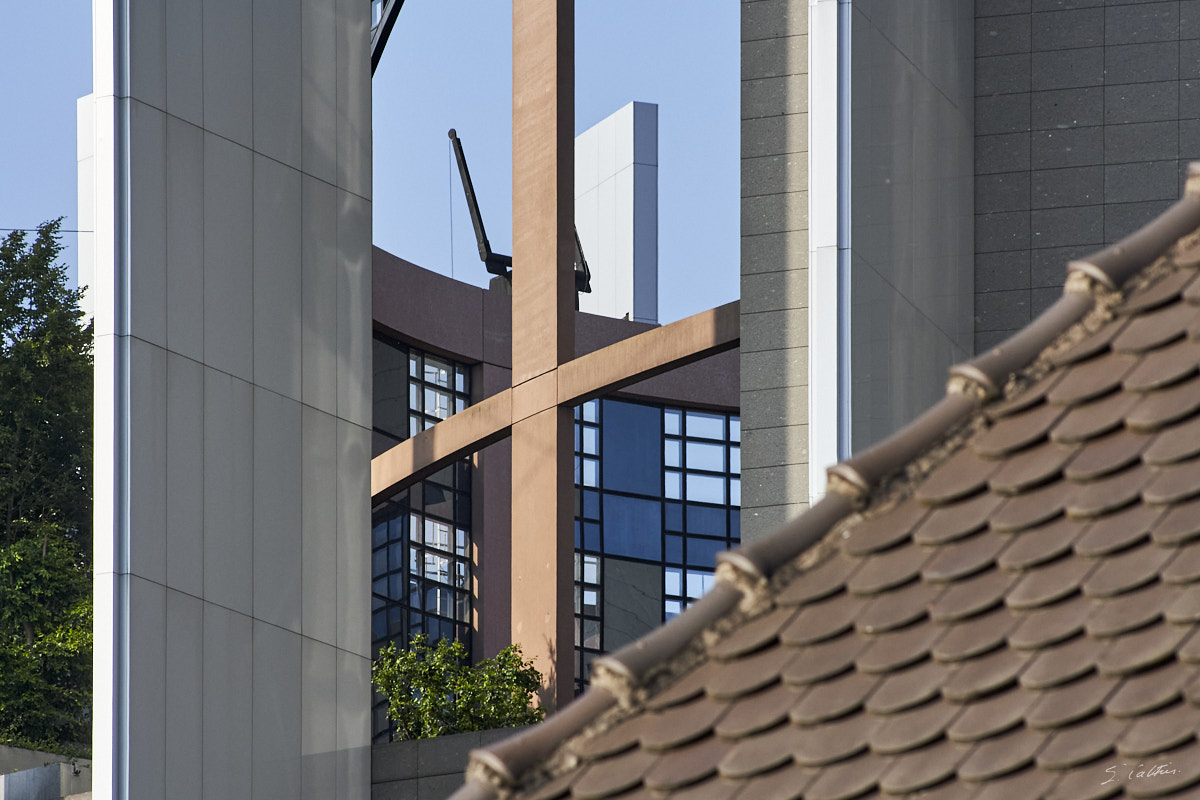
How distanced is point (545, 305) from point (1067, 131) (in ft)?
19.2

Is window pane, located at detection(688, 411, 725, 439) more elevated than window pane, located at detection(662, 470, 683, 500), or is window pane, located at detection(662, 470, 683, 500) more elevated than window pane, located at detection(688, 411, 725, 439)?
window pane, located at detection(688, 411, 725, 439)

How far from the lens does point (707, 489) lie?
114 feet

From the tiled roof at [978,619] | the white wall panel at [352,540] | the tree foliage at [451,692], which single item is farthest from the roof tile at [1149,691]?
the tree foliage at [451,692]

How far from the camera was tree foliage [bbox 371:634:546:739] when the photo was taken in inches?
618

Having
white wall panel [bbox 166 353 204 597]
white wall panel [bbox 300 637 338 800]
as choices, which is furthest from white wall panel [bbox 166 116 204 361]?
white wall panel [bbox 300 637 338 800]

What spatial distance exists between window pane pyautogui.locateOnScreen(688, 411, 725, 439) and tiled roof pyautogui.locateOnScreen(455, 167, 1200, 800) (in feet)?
94.9

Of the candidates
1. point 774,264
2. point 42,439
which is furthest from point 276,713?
point 42,439

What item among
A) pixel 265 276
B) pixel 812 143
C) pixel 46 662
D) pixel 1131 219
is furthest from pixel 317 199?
pixel 46 662

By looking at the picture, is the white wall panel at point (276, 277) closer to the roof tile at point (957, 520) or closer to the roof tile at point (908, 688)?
the roof tile at point (957, 520)

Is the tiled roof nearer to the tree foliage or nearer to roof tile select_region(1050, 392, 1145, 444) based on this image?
roof tile select_region(1050, 392, 1145, 444)

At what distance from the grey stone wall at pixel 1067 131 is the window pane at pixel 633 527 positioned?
17964 mm

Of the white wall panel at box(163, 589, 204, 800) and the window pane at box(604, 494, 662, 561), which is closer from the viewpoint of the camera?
the white wall panel at box(163, 589, 204, 800)

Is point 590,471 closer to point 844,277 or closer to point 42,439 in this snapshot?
point 42,439

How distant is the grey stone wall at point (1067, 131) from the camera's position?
1593 centimetres
